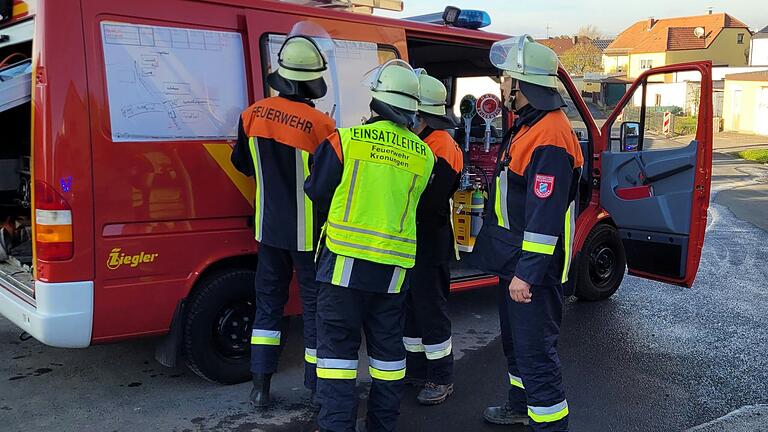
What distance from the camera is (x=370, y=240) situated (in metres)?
3.08

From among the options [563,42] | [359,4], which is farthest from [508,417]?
[563,42]

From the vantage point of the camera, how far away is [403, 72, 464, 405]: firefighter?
3795mm

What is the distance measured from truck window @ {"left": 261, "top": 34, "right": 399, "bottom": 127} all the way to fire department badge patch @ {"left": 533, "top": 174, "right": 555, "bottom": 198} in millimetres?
1646

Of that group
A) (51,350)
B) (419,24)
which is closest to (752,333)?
(419,24)

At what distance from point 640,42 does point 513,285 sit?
7480cm

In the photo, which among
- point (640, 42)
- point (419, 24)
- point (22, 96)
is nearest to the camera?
point (22, 96)

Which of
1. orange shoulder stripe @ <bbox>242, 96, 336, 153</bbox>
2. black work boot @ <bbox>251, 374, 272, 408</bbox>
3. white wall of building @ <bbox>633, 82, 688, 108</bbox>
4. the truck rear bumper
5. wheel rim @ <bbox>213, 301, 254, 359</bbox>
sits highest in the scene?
white wall of building @ <bbox>633, 82, 688, 108</bbox>

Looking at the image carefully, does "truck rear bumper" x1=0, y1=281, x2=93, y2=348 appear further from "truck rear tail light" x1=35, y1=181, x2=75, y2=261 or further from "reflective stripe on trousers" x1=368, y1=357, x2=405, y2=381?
"reflective stripe on trousers" x1=368, y1=357, x2=405, y2=381

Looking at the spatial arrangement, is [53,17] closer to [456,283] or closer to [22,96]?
[22,96]

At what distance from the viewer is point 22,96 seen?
138 inches

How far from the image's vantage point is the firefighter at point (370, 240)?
10.0 feet

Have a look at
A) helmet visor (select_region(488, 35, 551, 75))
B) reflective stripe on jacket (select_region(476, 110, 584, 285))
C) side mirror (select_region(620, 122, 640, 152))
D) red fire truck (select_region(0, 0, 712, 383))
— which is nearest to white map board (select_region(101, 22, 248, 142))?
red fire truck (select_region(0, 0, 712, 383))

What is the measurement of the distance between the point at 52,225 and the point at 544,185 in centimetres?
232

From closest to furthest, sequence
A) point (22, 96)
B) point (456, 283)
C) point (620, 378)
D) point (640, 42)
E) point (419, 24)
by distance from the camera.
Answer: point (22, 96)
point (620, 378)
point (419, 24)
point (456, 283)
point (640, 42)
